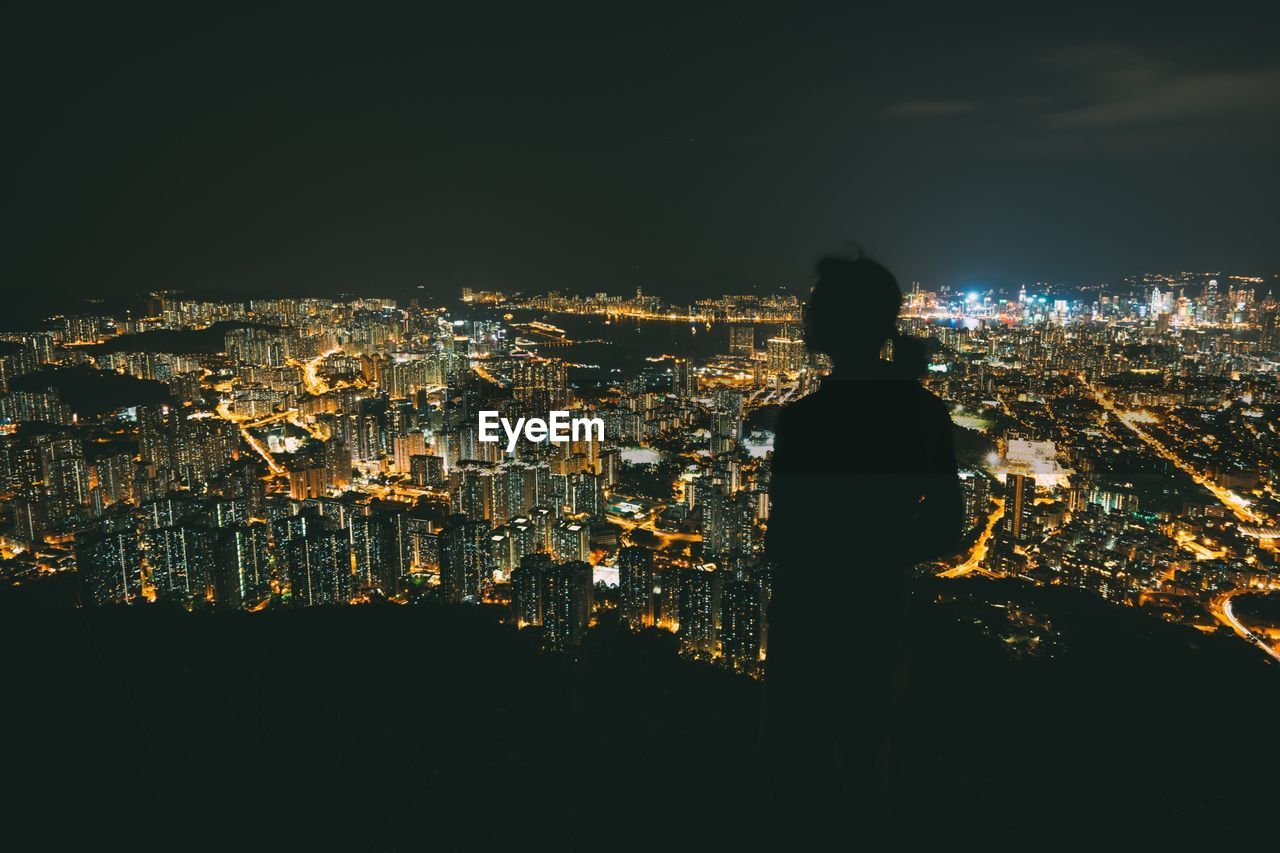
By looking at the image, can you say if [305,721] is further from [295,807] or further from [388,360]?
[388,360]

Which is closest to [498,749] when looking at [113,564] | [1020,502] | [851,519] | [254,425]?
[851,519]

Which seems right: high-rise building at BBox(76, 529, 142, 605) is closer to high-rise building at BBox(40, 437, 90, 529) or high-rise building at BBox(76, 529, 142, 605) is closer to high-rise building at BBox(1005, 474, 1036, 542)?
high-rise building at BBox(40, 437, 90, 529)

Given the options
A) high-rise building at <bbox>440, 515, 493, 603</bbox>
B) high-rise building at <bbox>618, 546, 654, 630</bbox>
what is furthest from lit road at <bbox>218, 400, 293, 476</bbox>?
high-rise building at <bbox>618, 546, 654, 630</bbox>

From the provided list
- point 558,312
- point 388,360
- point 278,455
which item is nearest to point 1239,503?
point 278,455

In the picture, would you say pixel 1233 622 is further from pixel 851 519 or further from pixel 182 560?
pixel 182 560

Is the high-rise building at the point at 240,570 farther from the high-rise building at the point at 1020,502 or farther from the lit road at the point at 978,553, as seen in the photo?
the high-rise building at the point at 1020,502

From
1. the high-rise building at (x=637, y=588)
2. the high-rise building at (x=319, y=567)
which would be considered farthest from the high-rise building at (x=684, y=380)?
the high-rise building at (x=319, y=567)

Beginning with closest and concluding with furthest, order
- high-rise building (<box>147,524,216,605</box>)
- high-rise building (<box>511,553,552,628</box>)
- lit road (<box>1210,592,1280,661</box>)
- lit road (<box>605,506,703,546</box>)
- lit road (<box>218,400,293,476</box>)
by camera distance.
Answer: lit road (<box>1210,592,1280,661</box>) < high-rise building (<box>511,553,552,628</box>) < high-rise building (<box>147,524,216,605</box>) < lit road (<box>605,506,703,546</box>) < lit road (<box>218,400,293,476</box>)

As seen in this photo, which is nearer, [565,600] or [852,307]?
[852,307]
